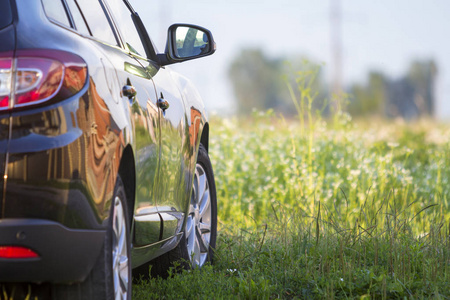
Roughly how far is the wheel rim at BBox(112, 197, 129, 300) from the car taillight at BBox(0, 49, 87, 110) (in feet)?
1.78

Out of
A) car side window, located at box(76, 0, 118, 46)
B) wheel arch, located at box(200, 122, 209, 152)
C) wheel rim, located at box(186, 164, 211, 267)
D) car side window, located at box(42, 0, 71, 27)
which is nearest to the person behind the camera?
car side window, located at box(42, 0, 71, 27)

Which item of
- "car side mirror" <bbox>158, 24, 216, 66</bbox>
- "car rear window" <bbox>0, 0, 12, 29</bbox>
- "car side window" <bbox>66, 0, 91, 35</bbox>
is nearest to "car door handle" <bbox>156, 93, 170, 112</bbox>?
"car side mirror" <bbox>158, 24, 216, 66</bbox>

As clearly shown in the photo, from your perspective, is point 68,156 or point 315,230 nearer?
point 68,156

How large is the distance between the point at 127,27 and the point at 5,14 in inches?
63.9

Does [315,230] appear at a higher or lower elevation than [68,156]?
lower

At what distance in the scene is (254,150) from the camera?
9484 mm

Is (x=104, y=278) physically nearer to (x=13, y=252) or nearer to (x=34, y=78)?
(x=13, y=252)

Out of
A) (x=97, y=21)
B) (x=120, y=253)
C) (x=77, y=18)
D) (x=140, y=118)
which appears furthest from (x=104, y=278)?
(x=97, y=21)

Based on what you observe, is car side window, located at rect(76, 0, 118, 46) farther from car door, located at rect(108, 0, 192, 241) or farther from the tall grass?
the tall grass

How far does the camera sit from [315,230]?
554 centimetres

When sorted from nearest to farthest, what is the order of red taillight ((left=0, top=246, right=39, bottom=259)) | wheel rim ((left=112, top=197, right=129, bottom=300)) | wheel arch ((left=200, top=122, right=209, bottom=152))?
red taillight ((left=0, top=246, right=39, bottom=259)) → wheel rim ((left=112, top=197, right=129, bottom=300)) → wheel arch ((left=200, top=122, right=209, bottom=152))

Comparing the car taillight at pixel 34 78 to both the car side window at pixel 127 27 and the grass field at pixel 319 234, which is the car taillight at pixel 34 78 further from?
the grass field at pixel 319 234

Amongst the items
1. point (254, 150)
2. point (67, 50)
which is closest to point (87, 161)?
point (67, 50)

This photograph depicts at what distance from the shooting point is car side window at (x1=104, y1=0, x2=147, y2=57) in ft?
13.1
